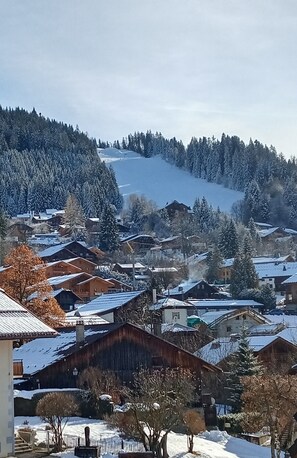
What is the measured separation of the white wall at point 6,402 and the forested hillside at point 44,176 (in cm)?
13689

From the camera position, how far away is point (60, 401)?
888 inches

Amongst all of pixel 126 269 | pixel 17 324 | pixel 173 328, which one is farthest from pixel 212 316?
pixel 17 324

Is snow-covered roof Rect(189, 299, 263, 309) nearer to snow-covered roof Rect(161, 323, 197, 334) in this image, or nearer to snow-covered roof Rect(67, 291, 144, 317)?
snow-covered roof Rect(67, 291, 144, 317)

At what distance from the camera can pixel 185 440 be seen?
26875mm

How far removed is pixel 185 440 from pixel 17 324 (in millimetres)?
10006

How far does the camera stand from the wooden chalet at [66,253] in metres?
97.7

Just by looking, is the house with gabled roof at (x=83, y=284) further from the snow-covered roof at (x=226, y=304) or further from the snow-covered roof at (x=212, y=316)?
the snow-covered roof at (x=212, y=316)

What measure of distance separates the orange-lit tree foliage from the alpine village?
0.08m

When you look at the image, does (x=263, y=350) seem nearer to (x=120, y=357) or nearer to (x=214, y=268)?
(x=120, y=357)

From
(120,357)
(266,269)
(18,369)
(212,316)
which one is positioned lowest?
(18,369)

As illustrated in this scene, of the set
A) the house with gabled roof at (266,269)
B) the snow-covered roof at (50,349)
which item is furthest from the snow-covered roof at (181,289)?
the snow-covered roof at (50,349)

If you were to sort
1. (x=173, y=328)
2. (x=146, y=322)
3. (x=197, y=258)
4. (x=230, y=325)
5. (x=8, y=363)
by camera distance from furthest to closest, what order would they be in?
(x=197, y=258) → (x=230, y=325) → (x=146, y=322) → (x=173, y=328) → (x=8, y=363)

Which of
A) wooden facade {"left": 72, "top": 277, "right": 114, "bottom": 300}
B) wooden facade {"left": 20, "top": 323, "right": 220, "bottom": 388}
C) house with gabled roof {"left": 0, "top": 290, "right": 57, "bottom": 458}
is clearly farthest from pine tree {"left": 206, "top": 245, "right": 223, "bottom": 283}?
house with gabled roof {"left": 0, "top": 290, "right": 57, "bottom": 458}

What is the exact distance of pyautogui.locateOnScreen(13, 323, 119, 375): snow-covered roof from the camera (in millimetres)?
33156
